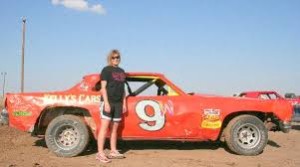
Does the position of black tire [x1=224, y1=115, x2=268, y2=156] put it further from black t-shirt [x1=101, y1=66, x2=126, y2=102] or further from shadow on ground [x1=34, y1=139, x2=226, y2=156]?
black t-shirt [x1=101, y1=66, x2=126, y2=102]

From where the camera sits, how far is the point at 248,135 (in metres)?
8.27

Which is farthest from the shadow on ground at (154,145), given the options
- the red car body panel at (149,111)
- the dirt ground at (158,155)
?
the red car body panel at (149,111)

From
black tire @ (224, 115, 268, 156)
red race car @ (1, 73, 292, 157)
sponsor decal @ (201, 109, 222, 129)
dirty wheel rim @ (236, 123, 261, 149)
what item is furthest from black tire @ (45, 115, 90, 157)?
dirty wheel rim @ (236, 123, 261, 149)

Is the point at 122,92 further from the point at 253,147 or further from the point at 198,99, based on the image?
the point at 253,147

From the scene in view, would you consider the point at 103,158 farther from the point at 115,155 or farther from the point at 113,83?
the point at 113,83

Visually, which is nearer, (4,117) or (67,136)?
(67,136)

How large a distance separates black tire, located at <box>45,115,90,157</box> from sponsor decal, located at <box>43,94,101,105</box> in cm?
27

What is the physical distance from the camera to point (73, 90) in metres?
8.13

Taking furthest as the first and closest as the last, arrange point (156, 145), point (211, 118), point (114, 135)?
point (156, 145) → point (211, 118) → point (114, 135)

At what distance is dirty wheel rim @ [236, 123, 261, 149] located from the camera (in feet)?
26.8

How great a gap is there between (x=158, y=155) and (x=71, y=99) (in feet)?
5.68

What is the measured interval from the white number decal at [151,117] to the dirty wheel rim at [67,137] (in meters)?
1.10

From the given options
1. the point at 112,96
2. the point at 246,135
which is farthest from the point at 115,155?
the point at 246,135

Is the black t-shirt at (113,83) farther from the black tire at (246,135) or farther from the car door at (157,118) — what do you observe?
the black tire at (246,135)
